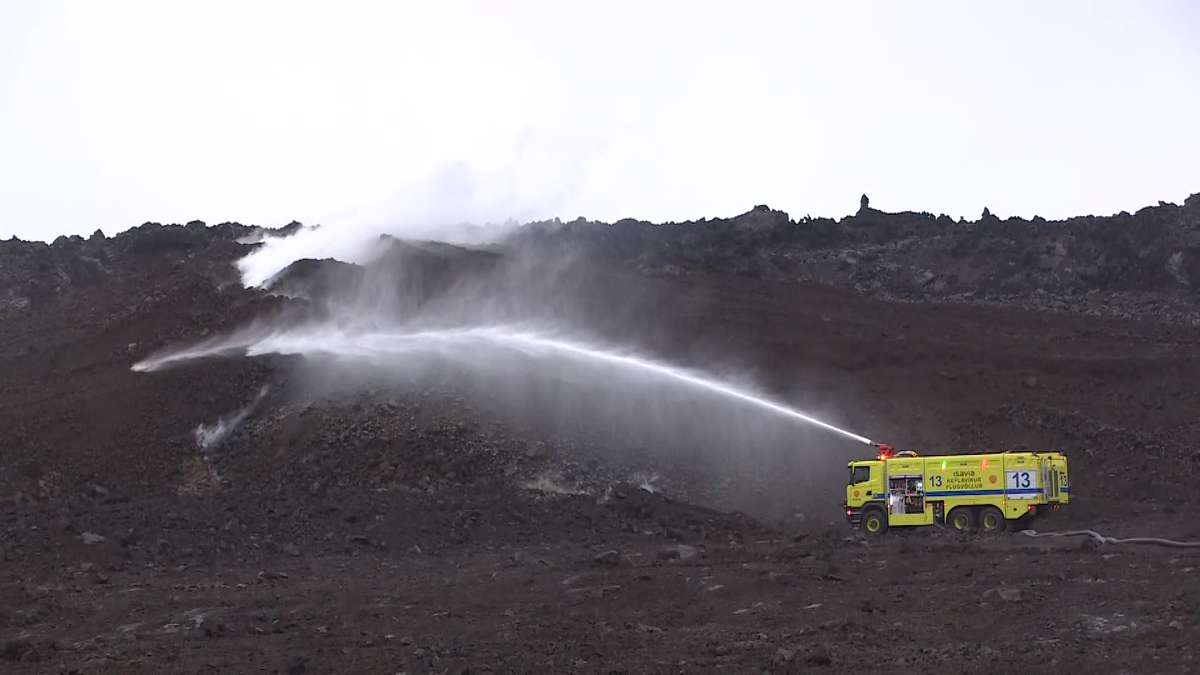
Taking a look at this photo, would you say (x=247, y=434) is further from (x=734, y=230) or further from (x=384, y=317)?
(x=734, y=230)

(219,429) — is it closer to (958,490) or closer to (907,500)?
(907,500)

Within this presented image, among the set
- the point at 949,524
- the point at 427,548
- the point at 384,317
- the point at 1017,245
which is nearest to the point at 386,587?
the point at 427,548

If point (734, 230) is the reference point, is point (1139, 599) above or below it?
below

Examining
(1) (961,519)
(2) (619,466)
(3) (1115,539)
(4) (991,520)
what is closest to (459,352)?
(2) (619,466)

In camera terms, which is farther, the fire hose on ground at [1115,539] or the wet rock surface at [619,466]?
the fire hose on ground at [1115,539]

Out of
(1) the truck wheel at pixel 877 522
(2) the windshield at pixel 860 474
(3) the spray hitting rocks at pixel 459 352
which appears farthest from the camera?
(3) the spray hitting rocks at pixel 459 352

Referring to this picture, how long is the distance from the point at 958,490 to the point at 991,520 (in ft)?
3.61

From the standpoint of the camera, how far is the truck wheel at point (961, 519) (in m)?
31.6

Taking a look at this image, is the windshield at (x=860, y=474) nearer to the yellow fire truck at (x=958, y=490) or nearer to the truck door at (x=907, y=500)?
the yellow fire truck at (x=958, y=490)

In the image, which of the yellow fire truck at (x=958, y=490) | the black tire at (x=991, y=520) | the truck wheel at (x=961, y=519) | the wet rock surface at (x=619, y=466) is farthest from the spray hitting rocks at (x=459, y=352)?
the black tire at (x=991, y=520)

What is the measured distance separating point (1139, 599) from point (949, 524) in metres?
13.5

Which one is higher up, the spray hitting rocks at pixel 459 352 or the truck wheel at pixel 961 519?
the spray hitting rocks at pixel 459 352

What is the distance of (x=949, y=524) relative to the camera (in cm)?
3192

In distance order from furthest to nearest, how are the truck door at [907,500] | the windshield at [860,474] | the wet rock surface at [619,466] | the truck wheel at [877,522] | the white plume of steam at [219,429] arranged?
the white plume of steam at [219,429], the windshield at [860,474], the truck wheel at [877,522], the truck door at [907,500], the wet rock surface at [619,466]
